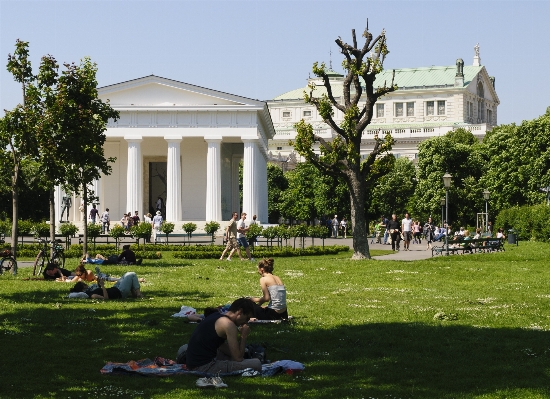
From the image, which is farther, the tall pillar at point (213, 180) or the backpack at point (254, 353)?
the tall pillar at point (213, 180)

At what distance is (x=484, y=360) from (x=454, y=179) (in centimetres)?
7947

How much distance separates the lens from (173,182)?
7388cm

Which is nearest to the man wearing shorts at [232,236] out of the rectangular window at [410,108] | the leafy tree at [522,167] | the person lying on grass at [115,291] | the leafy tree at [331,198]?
the person lying on grass at [115,291]

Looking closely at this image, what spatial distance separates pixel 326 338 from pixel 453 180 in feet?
253

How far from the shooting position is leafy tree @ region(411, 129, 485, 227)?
89.1 metres

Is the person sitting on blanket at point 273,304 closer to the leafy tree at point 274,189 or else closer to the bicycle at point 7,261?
the bicycle at point 7,261

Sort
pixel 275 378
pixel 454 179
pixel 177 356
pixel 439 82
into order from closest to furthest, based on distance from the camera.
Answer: pixel 275 378 → pixel 177 356 → pixel 454 179 → pixel 439 82

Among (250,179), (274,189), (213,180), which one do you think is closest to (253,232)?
(213,180)

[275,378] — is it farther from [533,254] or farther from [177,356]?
[533,254]

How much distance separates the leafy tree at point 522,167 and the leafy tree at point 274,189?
35637 mm

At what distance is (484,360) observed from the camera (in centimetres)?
1338

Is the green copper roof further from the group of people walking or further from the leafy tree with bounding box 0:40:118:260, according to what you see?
the leafy tree with bounding box 0:40:118:260

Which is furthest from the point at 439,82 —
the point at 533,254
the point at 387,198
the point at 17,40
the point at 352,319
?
the point at 352,319

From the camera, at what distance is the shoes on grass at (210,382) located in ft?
38.0
